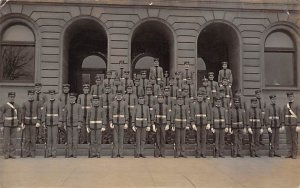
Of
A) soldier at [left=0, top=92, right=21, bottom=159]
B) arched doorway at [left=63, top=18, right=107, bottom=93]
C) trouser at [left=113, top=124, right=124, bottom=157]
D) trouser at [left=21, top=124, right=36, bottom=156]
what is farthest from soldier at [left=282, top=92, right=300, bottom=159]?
arched doorway at [left=63, top=18, right=107, bottom=93]

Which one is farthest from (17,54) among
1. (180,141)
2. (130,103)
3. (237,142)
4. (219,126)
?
(237,142)

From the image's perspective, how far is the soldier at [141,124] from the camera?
47.5 feet

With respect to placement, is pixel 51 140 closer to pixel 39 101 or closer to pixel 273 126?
pixel 39 101

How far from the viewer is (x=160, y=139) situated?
48.3ft

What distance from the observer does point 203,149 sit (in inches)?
579

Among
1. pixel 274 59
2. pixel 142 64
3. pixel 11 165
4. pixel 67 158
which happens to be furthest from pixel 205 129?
pixel 142 64

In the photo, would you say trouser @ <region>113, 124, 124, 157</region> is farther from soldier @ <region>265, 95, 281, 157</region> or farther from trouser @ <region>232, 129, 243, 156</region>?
soldier @ <region>265, 95, 281, 157</region>

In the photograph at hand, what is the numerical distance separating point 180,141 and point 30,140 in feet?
16.2

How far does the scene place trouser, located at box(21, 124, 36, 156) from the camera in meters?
14.4

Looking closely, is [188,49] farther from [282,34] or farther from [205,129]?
[205,129]

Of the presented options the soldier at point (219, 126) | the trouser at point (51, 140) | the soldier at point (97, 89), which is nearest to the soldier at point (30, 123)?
the trouser at point (51, 140)

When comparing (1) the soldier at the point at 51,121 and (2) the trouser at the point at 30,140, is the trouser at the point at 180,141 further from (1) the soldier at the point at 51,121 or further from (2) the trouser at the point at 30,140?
(2) the trouser at the point at 30,140

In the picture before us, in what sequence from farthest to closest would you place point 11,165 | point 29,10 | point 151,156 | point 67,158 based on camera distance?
point 29,10 < point 151,156 < point 67,158 < point 11,165

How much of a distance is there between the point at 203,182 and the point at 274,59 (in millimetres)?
13786
